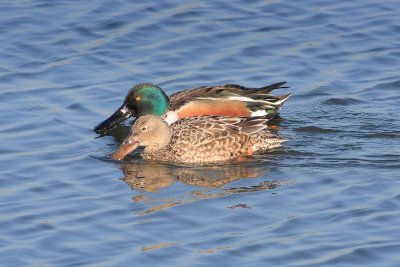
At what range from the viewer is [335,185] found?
10625 millimetres

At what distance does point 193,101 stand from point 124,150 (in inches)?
57.0

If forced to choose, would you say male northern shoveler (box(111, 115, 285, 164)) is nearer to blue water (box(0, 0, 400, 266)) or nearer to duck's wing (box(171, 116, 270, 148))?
duck's wing (box(171, 116, 270, 148))

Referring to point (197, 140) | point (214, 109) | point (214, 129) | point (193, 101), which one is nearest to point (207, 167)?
point (197, 140)

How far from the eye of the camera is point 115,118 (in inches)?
514

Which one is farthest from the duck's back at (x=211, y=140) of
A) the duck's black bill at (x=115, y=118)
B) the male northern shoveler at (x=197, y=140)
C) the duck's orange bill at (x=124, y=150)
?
the duck's black bill at (x=115, y=118)

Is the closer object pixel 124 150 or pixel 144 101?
pixel 124 150

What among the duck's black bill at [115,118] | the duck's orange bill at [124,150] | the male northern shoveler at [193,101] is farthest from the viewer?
the male northern shoveler at [193,101]

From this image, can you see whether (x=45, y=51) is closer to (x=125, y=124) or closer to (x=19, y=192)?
(x=125, y=124)

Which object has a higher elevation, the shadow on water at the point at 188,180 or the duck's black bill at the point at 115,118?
the duck's black bill at the point at 115,118

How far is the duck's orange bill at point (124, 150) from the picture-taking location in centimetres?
1187

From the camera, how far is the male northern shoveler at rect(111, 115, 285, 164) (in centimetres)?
1191

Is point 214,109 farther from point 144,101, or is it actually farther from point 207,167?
point 207,167

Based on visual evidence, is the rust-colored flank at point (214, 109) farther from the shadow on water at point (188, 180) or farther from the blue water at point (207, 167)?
the shadow on water at point (188, 180)

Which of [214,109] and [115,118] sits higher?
[115,118]
